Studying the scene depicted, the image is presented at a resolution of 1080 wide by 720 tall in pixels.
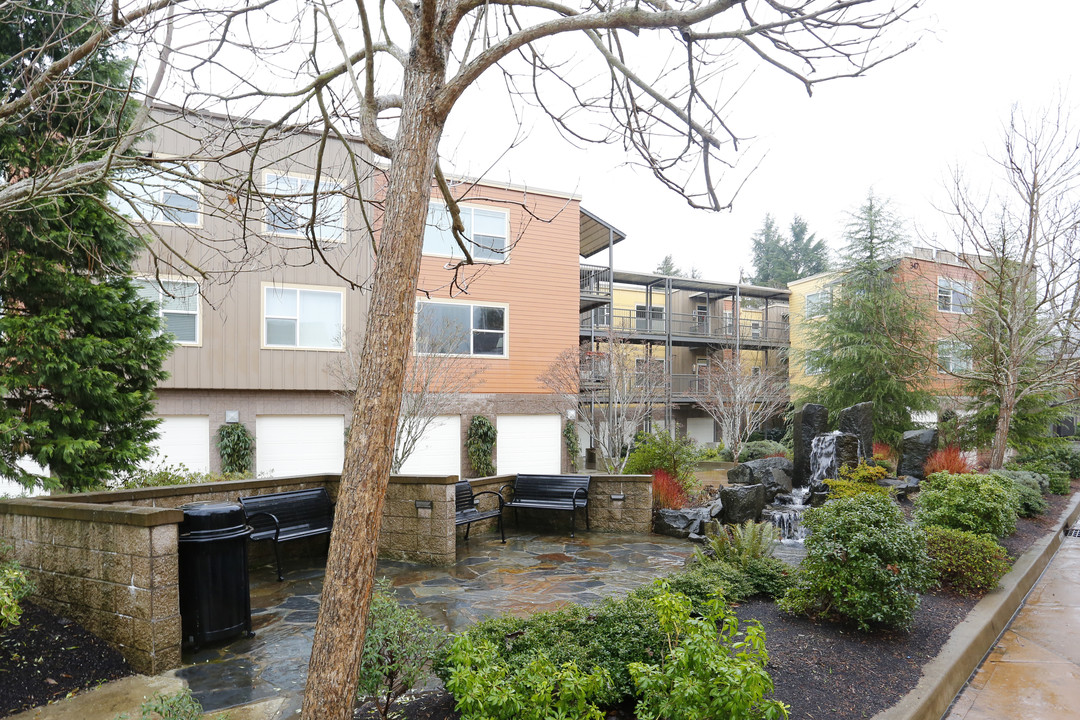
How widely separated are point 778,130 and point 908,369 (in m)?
18.8

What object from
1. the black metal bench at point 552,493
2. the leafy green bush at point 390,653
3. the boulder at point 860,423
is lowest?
the black metal bench at point 552,493

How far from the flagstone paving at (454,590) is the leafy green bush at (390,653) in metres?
0.87

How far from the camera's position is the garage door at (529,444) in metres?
18.2

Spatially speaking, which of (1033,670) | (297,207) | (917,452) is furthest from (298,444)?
(917,452)

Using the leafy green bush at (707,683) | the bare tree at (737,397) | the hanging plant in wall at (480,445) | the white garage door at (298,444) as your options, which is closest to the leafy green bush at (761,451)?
the bare tree at (737,397)

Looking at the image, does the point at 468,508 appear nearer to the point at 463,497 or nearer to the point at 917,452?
the point at 463,497

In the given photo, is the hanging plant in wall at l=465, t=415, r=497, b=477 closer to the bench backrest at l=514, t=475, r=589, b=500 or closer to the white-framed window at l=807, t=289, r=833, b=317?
the bench backrest at l=514, t=475, r=589, b=500

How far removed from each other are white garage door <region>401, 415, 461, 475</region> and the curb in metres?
12.4

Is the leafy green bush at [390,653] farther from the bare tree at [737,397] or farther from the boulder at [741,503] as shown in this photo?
the bare tree at [737,397]

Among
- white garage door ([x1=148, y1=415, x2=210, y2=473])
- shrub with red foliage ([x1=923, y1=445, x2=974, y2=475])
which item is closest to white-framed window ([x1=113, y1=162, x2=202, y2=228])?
white garage door ([x1=148, y1=415, x2=210, y2=473])

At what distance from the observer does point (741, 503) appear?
1039 cm

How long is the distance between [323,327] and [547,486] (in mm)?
8824

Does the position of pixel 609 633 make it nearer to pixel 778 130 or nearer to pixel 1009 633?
pixel 778 130

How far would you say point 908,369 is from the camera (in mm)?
20219
